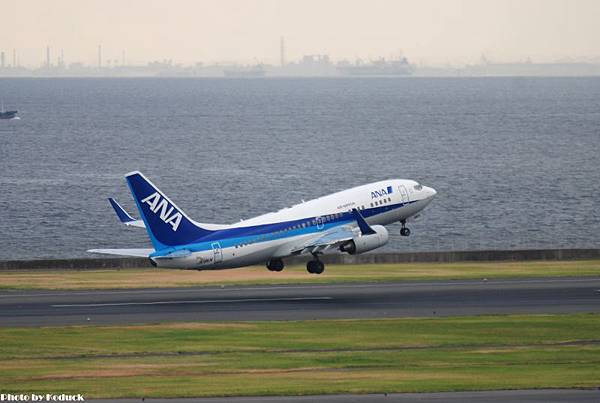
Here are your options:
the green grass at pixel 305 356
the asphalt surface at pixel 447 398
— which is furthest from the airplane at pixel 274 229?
the asphalt surface at pixel 447 398

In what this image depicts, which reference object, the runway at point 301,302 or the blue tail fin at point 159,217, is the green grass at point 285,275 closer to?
the runway at point 301,302

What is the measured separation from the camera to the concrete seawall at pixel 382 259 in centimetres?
7812

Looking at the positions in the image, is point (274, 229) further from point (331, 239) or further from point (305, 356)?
point (305, 356)

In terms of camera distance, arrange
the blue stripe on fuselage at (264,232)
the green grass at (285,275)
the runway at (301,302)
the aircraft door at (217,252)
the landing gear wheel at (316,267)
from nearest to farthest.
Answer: the runway at (301,302) < the blue stripe on fuselage at (264,232) < the aircraft door at (217,252) < the green grass at (285,275) < the landing gear wheel at (316,267)

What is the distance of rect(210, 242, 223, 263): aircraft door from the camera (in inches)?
2537

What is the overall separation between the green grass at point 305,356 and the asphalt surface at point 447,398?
1.06 metres

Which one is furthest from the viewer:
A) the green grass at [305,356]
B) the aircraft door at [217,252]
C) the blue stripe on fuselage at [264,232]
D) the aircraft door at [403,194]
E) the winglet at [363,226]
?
the aircraft door at [403,194]

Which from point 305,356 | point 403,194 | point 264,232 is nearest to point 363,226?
point 264,232

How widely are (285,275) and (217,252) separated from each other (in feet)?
29.5

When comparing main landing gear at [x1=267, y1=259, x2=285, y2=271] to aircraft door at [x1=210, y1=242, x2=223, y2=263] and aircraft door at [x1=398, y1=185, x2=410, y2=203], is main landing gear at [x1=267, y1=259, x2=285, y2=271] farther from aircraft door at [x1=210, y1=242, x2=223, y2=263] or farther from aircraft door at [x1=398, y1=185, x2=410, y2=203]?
aircraft door at [x1=398, y1=185, x2=410, y2=203]

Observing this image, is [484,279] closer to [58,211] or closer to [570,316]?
[570,316]

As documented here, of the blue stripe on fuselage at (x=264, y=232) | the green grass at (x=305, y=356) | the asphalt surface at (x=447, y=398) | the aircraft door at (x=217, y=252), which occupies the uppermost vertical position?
the blue stripe on fuselage at (x=264, y=232)

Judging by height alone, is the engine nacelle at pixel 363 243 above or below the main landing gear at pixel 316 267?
above

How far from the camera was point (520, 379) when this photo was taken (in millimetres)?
41625
